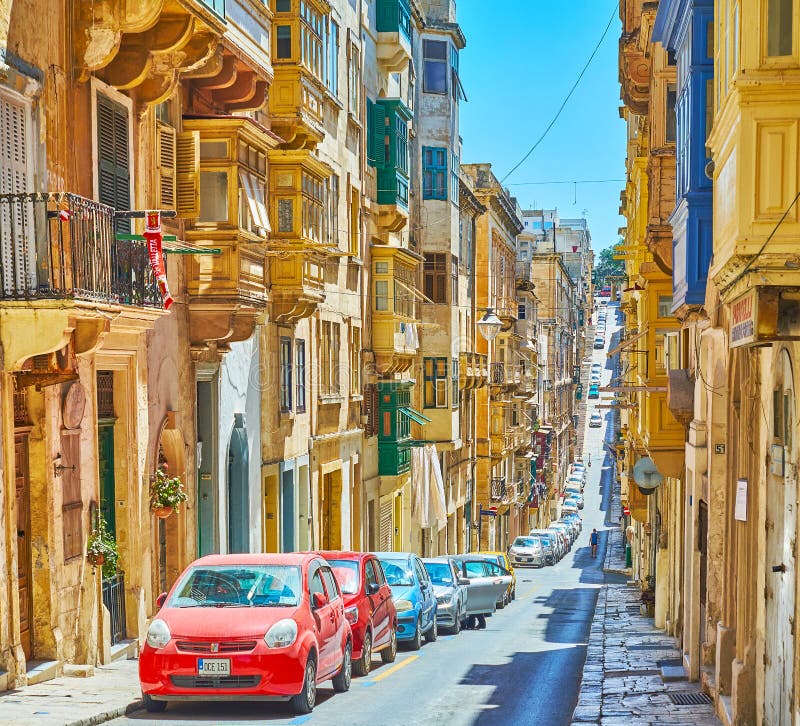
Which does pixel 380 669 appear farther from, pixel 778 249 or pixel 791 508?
pixel 778 249

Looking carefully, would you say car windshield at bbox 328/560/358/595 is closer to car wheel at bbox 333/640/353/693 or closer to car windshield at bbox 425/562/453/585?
car wheel at bbox 333/640/353/693

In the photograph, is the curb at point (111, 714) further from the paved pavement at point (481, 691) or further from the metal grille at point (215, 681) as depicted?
the metal grille at point (215, 681)

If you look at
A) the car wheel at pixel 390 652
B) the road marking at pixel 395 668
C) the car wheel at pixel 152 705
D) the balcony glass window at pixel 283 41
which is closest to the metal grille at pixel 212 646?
the car wheel at pixel 152 705

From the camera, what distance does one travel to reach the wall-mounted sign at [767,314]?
1091cm

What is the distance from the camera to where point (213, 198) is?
2177 cm

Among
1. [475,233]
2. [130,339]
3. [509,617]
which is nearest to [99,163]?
[130,339]

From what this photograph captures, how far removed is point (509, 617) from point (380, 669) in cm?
1610

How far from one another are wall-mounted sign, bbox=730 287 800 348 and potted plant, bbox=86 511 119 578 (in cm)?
852

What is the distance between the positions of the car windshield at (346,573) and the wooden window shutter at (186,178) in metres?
5.61

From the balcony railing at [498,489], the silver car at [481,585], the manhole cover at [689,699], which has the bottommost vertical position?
the balcony railing at [498,489]

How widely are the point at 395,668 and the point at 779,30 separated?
39.3 feet

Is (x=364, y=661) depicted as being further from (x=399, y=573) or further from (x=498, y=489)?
(x=498, y=489)

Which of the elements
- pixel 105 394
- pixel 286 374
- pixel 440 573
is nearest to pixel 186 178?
pixel 105 394

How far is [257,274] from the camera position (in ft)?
74.8
